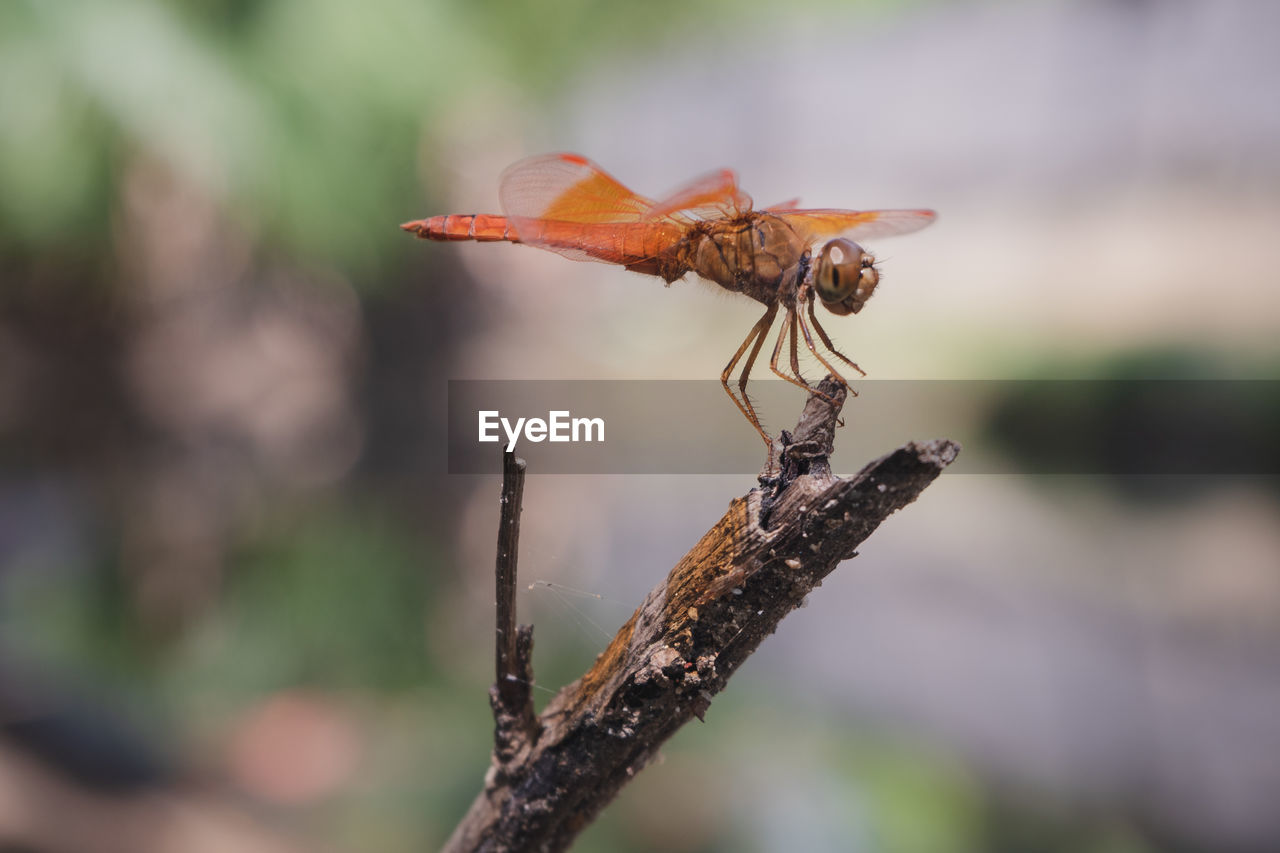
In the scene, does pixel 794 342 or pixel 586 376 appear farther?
pixel 586 376

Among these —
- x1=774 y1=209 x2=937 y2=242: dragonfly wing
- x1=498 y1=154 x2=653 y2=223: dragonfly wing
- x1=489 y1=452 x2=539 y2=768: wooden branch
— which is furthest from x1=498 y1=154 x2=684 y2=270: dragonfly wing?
x1=489 y1=452 x2=539 y2=768: wooden branch

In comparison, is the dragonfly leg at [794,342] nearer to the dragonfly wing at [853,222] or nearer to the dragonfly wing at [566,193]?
the dragonfly wing at [853,222]

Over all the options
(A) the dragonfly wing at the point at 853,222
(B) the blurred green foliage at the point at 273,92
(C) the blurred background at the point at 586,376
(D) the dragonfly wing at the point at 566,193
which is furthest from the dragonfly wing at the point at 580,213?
(B) the blurred green foliage at the point at 273,92

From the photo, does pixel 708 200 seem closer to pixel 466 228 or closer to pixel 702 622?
pixel 466 228

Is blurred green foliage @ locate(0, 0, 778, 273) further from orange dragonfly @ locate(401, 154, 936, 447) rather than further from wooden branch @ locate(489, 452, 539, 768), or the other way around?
wooden branch @ locate(489, 452, 539, 768)

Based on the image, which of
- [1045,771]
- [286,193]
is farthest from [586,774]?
[286,193]

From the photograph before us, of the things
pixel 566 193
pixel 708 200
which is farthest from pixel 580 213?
pixel 708 200

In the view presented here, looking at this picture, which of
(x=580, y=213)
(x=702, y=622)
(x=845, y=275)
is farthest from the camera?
(x=580, y=213)
